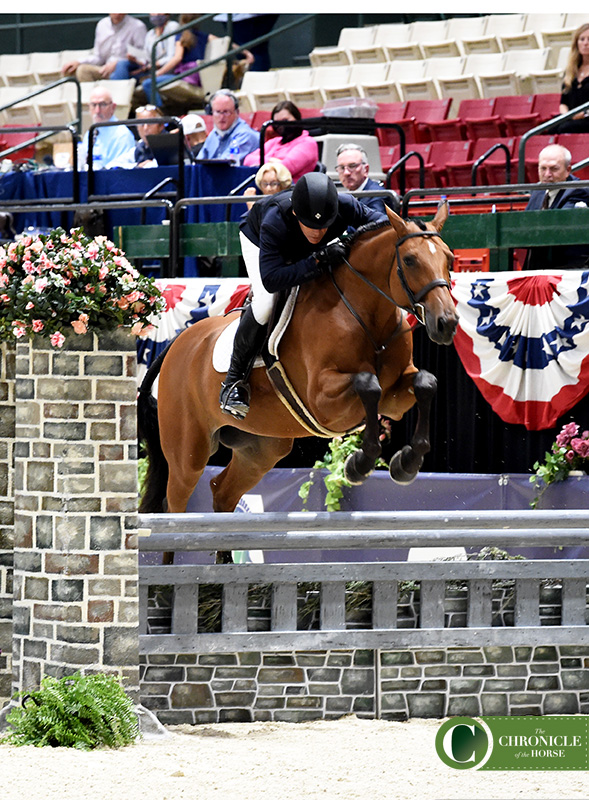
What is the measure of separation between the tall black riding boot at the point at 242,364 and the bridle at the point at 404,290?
0.49 m

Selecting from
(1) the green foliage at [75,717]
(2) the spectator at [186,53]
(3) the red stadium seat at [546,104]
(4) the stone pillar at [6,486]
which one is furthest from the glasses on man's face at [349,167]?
(2) the spectator at [186,53]

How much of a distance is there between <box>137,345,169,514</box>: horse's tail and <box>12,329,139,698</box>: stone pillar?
82.8 inches

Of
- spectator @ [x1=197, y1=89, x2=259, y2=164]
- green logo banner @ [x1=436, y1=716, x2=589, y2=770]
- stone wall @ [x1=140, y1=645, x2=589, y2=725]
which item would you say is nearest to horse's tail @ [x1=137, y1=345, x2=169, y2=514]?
stone wall @ [x1=140, y1=645, x2=589, y2=725]

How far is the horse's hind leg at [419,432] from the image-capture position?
529 centimetres

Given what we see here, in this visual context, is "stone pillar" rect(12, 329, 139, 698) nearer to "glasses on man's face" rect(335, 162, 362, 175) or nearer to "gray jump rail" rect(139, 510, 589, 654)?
"gray jump rail" rect(139, 510, 589, 654)

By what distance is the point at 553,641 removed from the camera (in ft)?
16.9

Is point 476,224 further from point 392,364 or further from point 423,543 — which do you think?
point 423,543

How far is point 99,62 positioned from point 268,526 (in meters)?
11.0

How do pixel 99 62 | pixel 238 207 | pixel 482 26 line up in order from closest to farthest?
pixel 238 207 → pixel 482 26 → pixel 99 62

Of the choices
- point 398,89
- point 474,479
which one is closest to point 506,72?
point 398,89

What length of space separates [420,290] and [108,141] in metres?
6.22

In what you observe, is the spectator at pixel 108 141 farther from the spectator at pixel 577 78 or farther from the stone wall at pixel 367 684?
the stone wall at pixel 367 684

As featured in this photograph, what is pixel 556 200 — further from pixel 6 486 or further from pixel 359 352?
pixel 6 486

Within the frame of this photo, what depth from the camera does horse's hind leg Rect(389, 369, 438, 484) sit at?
5.29m
